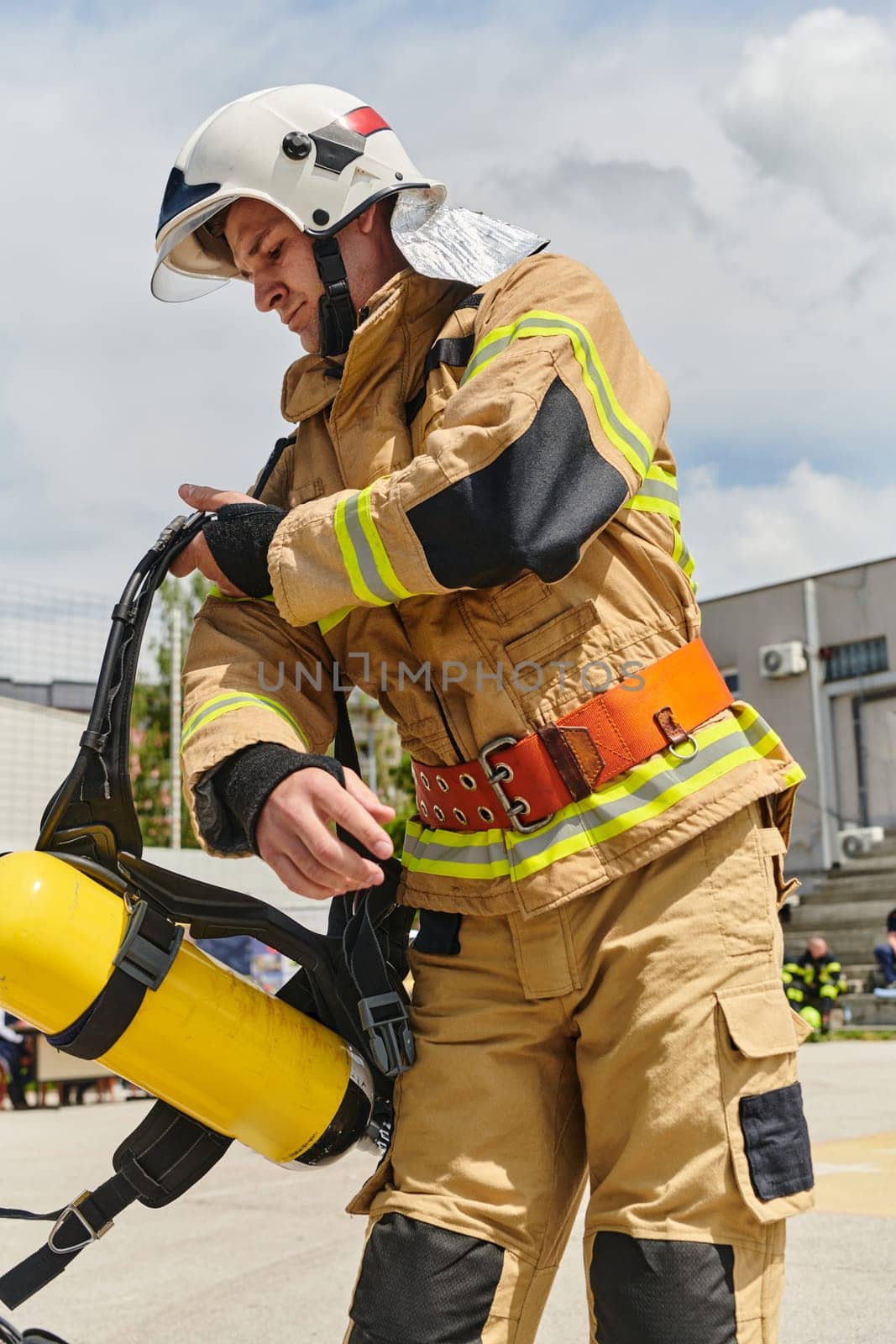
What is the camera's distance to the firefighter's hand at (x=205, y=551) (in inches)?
76.5

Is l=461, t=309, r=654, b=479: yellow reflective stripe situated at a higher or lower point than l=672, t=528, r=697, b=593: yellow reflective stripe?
higher

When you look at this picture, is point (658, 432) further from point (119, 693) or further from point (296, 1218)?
point (296, 1218)

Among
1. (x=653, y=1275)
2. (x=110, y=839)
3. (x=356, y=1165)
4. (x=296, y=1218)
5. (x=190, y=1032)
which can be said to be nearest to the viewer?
(x=653, y=1275)

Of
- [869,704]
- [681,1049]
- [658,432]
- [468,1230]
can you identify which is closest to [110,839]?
[468,1230]

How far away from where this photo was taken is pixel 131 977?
1709 millimetres

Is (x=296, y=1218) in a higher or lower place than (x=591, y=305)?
lower

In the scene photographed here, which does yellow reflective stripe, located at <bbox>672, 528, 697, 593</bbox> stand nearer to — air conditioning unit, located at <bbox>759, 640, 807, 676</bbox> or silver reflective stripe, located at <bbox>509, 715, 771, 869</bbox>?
silver reflective stripe, located at <bbox>509, 715, 771, 869</bbox>

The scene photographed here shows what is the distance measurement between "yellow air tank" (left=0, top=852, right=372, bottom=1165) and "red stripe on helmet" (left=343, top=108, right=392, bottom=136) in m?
1.24

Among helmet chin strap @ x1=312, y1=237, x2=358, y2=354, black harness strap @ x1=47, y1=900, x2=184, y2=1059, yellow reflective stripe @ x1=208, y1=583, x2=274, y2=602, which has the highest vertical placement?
helmet chin strap @ x1=312, y1=237, x2=358, y2=354

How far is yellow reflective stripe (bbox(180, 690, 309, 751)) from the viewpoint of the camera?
1868mm

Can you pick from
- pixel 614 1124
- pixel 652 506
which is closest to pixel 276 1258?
pixel 614 1124

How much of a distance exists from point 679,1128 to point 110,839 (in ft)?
2.81

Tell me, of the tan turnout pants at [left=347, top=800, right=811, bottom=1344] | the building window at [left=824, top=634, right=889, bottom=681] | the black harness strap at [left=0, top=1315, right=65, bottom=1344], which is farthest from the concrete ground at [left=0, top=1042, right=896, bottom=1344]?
the building window at [left=824, top=634, right=889, bottom=681]

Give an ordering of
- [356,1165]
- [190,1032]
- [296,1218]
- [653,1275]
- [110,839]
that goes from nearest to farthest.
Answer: [653,1275] → [190,1032] → [110,839] → [296,1218] → [356,1165]
